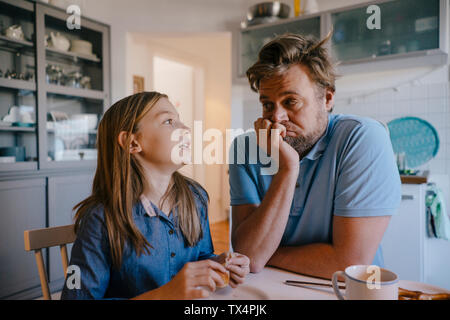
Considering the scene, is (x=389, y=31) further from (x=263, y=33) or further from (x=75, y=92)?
(x=75, y=92)

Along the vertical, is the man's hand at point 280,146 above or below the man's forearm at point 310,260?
above

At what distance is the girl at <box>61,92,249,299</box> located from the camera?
0.68 m

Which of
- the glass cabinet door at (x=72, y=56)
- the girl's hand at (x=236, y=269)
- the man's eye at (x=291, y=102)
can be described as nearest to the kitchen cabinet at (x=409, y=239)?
the man's eye at (x=291, y=102)

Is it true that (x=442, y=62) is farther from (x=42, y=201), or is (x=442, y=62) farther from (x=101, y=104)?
(x=42, y=201)

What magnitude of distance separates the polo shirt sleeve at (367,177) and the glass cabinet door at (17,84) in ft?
6.53

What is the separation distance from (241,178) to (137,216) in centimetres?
33

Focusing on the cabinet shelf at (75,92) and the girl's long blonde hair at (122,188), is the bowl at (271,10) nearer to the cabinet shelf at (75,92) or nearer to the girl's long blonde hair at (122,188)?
the cabinet shelf at (75,92)

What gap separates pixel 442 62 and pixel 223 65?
262cm

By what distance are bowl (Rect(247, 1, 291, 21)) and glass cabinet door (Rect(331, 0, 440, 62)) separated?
393 mm

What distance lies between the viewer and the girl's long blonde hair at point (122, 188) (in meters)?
0.73

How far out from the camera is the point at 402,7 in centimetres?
212

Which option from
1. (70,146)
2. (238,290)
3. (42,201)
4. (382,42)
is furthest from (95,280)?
(382,42)

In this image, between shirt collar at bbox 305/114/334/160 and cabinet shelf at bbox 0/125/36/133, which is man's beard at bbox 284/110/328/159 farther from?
cabinet shelf at bbox 0/125/36/133

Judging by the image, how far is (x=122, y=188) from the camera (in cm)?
79
